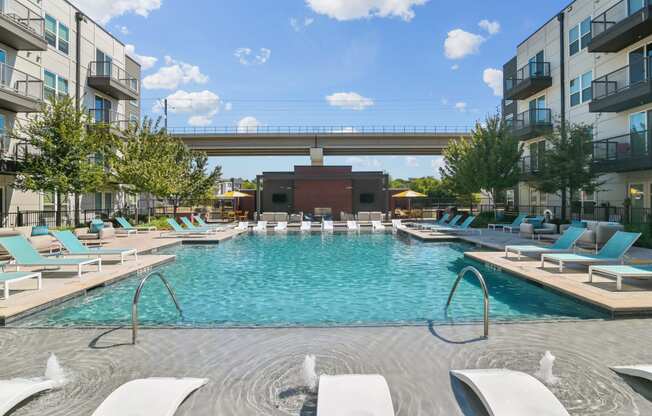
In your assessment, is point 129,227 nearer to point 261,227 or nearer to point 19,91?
point 261,227

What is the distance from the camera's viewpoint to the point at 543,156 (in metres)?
20.5

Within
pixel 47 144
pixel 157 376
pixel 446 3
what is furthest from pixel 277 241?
pixel 157 376

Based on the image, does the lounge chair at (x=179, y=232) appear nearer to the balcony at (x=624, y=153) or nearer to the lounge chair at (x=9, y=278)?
the lounge chair at (x=9, y=278)

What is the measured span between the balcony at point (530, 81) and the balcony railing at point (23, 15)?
2710 cm

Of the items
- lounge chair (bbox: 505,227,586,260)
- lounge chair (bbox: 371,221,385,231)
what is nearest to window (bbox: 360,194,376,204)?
lounge chair (bbox: 371,221,385,231)

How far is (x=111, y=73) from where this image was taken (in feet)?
88.8

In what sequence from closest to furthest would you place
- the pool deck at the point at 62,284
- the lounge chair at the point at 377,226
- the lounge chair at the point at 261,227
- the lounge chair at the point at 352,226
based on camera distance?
the pool deck at the point at 62,284
the lounge chair at the point at 261,227
the lounge chair at the point at 352,226
the lounge chair at the point at 377,226

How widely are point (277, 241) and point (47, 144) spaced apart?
10.6 meters

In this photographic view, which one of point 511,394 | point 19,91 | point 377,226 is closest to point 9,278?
point 511,394

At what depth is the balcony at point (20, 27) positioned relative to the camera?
17516mm

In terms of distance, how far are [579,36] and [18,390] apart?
91.3 ft

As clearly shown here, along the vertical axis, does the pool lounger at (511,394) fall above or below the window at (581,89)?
below

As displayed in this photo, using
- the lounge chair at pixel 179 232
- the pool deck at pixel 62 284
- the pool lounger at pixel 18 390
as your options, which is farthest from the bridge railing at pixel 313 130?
the pool lounger at pixel 18 390

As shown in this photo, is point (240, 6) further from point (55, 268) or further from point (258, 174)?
point (258, 174)
